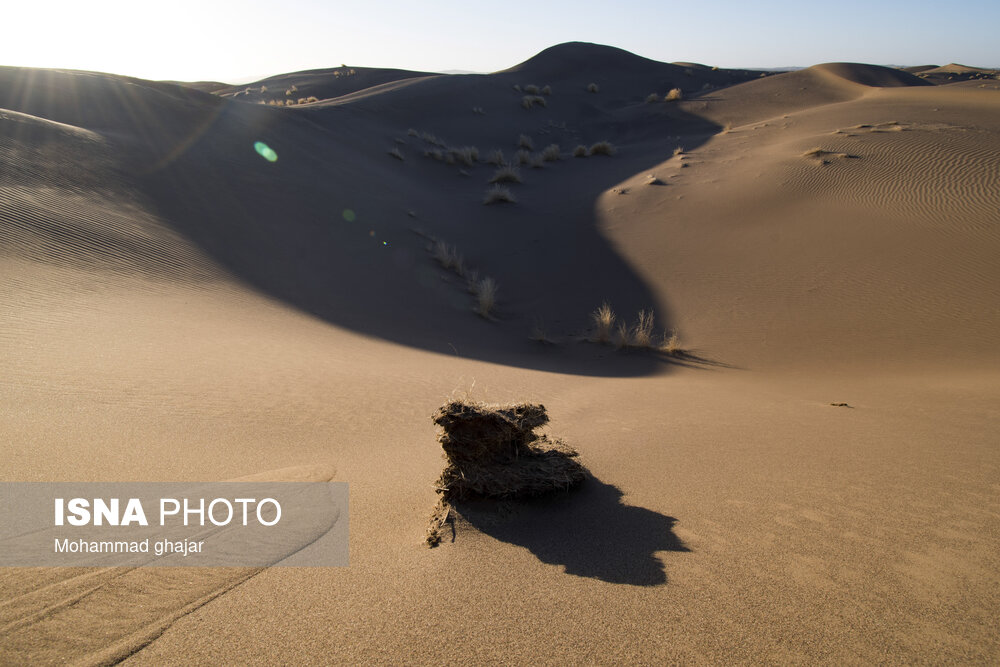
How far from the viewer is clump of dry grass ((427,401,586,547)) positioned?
3.30 m

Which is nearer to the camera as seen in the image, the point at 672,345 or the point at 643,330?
the point at 672,345

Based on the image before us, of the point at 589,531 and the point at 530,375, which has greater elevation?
the point at 530,375

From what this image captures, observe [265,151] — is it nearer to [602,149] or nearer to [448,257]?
[448,257]

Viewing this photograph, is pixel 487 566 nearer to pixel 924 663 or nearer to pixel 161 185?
pixel 924 663

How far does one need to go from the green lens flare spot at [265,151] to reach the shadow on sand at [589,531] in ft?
50.1

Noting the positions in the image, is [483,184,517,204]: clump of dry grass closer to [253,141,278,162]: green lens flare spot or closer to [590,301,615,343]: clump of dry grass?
[253,141,278,162]: green lens flare spot

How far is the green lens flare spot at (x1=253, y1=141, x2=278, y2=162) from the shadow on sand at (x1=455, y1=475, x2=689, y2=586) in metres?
15.3

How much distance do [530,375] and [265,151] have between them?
12.8 m

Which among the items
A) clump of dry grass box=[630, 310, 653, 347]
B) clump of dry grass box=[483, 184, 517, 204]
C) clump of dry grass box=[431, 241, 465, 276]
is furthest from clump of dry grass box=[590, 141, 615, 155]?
clump of dry grass box=[630, 310, 653, 347]

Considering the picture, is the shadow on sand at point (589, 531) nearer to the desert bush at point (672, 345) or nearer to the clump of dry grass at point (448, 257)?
the desert bush at point (672, 345)

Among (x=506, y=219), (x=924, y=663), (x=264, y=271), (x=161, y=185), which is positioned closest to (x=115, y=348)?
(x=264, y=271)

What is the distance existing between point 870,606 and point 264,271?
32.2ft

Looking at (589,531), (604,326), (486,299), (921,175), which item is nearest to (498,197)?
(486,299)

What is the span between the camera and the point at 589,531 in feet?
10.1
